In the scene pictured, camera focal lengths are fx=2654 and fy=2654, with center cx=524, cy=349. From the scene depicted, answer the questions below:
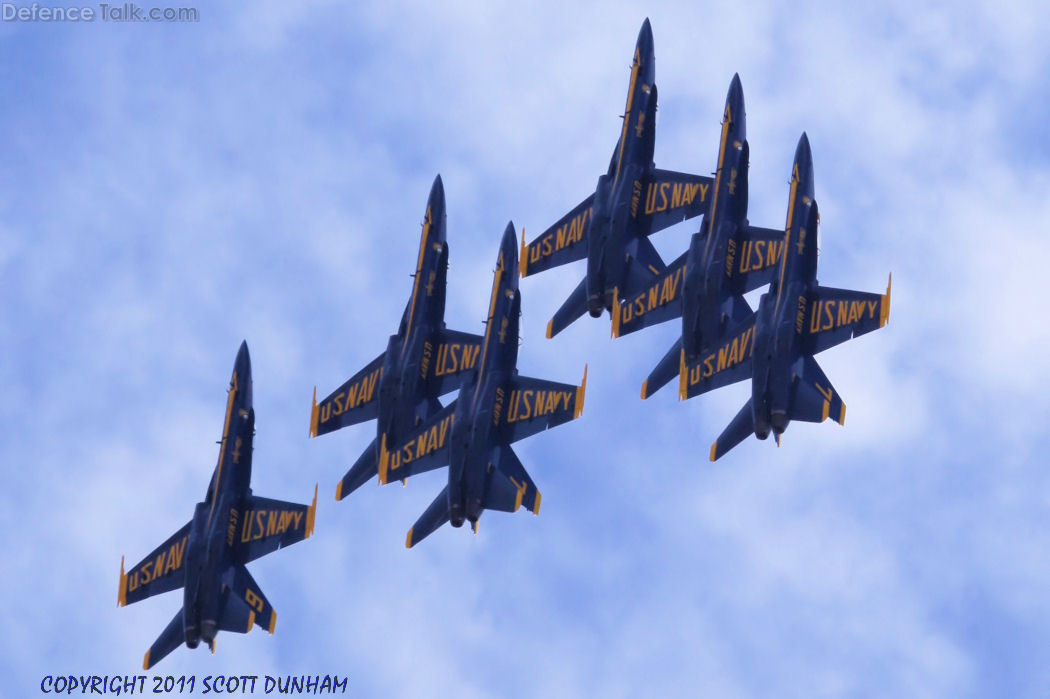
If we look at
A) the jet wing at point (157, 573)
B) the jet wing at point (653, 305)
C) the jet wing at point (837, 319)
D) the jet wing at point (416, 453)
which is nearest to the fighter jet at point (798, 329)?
the jet wing at point (837, 319)

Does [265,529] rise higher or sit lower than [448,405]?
lower

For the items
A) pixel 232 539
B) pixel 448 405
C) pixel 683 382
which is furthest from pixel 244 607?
pixel 683 382

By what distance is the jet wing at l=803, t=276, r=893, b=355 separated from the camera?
434 feet

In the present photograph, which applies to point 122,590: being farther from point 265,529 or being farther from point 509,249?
point 509,249

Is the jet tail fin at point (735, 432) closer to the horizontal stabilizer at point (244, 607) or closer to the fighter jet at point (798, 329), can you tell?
the fighter jet at point (798, 329)

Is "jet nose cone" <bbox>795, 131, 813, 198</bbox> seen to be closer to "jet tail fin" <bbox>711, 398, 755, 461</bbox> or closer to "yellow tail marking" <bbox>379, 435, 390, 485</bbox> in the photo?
"jet tail fin" <bbox>711, 398, 755, 461</bbox>

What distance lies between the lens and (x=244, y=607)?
445ft

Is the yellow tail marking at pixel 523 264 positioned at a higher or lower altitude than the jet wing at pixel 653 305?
higher

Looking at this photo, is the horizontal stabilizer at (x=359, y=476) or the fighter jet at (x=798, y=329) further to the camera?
the horizontal stabilizer at (x=359, y=476)

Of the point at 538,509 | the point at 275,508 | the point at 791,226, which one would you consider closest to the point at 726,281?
the point at 791,226

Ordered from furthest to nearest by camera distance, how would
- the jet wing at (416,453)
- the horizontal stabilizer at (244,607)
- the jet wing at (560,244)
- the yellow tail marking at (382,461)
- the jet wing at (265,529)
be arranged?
the jet wing at (560,244)
the yellow tail marking at (382,461)
the jet wing at (416,453)
the jet wing at (265,529)
the horizontal stabilizer at (244,607)

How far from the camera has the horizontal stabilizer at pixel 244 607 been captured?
135250mm

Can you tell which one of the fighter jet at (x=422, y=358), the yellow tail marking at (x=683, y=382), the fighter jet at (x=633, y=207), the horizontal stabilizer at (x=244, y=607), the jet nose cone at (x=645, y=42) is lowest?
the horizontal stabilizer at (x=244, y=607)

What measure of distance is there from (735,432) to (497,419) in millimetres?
12047
